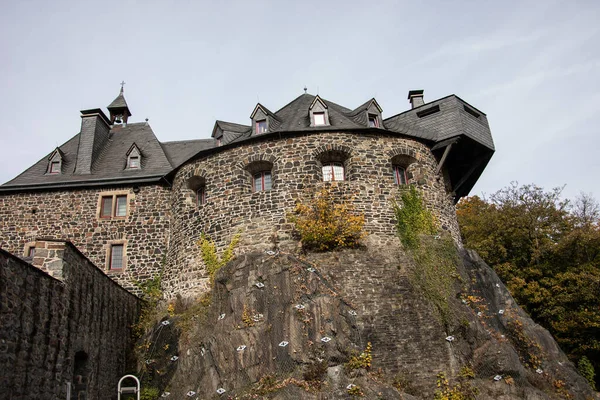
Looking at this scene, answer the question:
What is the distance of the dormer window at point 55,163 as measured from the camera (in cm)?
2195

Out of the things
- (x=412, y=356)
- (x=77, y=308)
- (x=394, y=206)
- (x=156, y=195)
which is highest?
(x=156, y=195)

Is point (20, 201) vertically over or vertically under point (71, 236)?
over

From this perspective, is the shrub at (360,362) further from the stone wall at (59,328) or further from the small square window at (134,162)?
the small square window at (134,162)

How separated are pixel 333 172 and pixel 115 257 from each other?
8391mm

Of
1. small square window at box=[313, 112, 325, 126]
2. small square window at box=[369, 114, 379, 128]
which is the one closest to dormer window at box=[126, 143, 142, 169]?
small square window at box=[313, 112, 325, 126]

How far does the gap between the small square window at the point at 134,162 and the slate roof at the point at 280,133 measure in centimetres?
27

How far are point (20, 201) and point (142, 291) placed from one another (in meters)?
6.18

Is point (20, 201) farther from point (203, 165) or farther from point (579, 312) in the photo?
point (579, 312)

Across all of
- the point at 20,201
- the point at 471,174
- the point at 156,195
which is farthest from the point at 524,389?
the point at 20,201

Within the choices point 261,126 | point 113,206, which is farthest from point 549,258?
point 113,206

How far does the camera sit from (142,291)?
1889cm

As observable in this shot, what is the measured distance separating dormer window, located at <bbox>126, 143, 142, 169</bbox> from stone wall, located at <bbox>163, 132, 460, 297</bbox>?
3.90m

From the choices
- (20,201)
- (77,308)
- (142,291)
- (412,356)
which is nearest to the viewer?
(77,308)

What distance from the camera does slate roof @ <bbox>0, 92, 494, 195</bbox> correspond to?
753 inches
